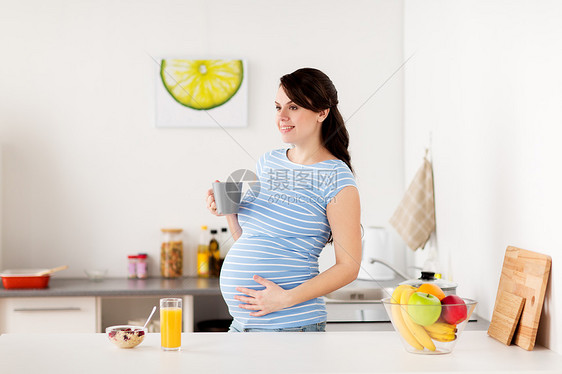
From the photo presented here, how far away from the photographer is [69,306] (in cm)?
244

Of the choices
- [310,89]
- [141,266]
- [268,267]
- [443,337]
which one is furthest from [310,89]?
[141,266]

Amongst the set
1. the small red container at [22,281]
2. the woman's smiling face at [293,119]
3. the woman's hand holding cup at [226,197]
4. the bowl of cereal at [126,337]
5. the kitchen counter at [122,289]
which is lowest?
the kitchen counter at [122,289]

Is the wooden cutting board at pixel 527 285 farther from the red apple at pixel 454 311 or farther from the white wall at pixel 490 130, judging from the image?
the red apple at pixel 454 311

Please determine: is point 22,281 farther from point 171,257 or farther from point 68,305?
point 171,257

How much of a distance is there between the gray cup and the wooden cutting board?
0.73m

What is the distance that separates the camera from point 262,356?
1.31 m

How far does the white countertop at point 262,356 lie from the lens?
1.22 metres

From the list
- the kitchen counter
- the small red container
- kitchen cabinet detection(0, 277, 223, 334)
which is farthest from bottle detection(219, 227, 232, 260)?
the small red container

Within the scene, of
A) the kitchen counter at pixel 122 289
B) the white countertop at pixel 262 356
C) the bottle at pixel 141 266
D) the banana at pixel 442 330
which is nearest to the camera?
the white countertop at pixel 262 356

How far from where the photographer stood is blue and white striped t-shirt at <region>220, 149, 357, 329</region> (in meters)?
1.56

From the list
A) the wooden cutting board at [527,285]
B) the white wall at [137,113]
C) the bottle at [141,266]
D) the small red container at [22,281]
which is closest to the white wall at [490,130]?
the wooden cutting board at [527,285]

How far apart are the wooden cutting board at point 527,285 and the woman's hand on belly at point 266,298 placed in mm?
564

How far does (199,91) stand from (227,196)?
4.65ft

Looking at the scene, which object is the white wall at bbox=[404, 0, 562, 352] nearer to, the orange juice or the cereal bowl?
the cereal bowl
